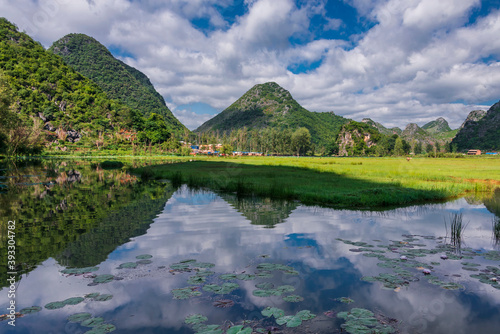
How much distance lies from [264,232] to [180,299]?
678 centimetres

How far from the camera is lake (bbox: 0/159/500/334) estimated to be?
18.6 ft

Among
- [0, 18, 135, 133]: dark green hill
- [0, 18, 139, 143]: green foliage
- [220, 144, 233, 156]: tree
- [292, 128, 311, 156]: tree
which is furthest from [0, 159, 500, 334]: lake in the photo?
[292, 128, 311, 156]: tree

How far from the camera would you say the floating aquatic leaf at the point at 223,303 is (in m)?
6.16

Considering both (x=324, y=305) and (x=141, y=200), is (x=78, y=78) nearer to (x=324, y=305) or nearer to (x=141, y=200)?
(x=141, y=200)

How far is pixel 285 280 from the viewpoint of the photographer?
7629 millimetres

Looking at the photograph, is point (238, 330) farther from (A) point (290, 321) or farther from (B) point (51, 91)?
(B) point (51, 91)

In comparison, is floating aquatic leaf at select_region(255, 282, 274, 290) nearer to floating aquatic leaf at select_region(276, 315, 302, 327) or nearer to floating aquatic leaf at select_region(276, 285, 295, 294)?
floating aquatic leaf at select_region(276, 285, 295, 294)

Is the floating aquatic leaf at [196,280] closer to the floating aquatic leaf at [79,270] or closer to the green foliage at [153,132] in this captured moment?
the floating aquatic leaf at [79,270]

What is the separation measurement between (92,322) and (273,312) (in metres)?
3.80

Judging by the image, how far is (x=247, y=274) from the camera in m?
7.89

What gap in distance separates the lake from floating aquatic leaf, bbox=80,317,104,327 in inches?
1.0

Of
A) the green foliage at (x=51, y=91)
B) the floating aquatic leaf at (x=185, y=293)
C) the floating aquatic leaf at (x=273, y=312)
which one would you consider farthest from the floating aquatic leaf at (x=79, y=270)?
the green foliage at (x=51, y=91)

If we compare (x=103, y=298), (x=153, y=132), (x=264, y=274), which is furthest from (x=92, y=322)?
(x=153, y=132)

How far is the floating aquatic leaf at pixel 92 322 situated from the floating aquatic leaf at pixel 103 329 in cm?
15
